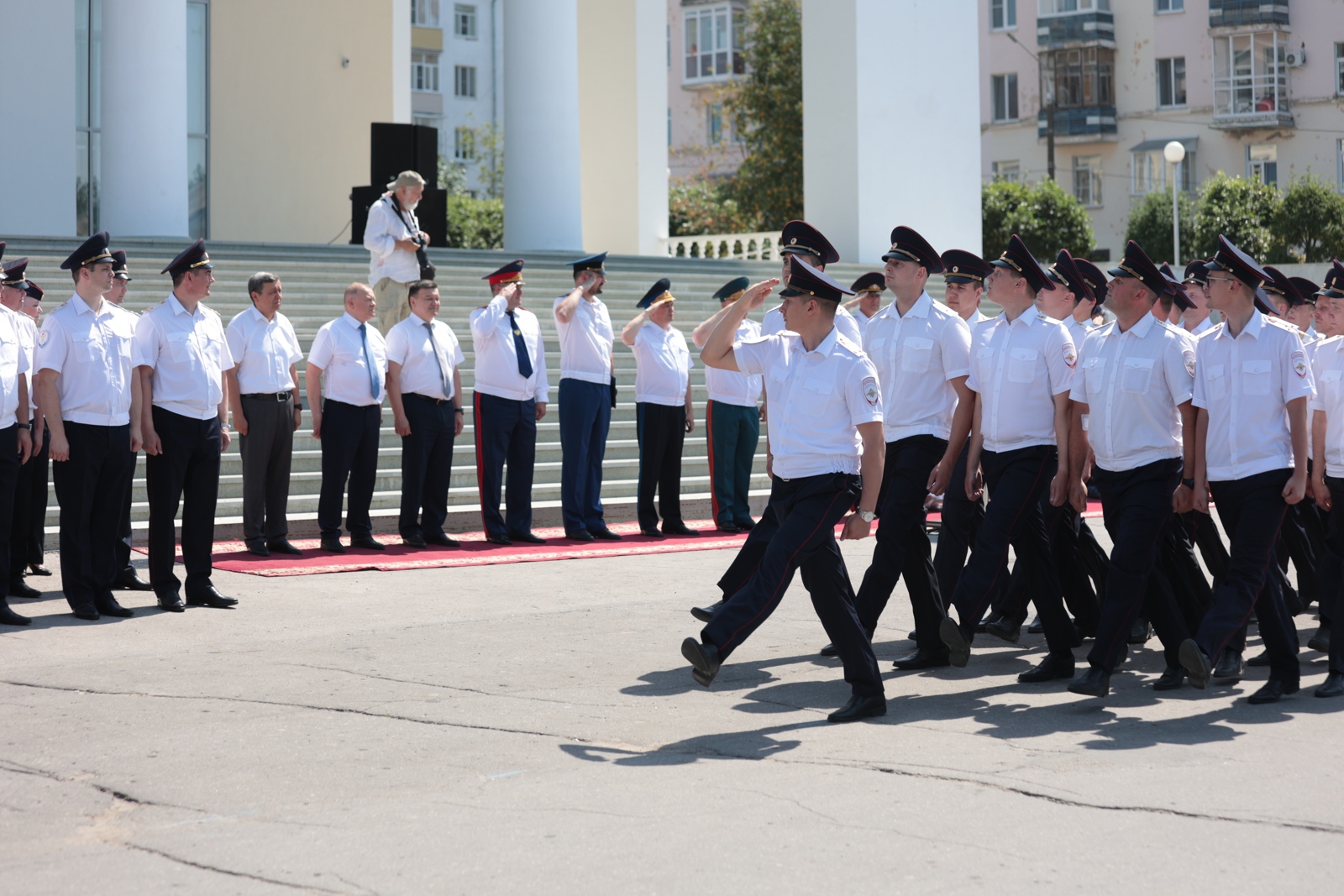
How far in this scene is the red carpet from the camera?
37.6 ft

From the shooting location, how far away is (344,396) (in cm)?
1223

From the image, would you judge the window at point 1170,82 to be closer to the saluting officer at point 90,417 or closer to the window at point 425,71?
the window at point 425,71

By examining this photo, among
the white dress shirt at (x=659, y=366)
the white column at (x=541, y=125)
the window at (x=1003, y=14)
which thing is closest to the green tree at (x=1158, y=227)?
the window at (x=1003, y=14)

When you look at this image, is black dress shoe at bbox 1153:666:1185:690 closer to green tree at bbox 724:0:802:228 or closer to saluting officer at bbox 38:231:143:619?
saluting officer at bbox 38:231:143:619

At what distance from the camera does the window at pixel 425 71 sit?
69812 millimetres

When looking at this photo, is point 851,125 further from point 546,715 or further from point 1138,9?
point 1138,9

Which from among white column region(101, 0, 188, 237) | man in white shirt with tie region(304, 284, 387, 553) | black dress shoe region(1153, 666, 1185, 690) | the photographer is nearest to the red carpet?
man in white shirt with tie region(304, 284, 387, 553)

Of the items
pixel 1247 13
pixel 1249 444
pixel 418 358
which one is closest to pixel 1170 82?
pixel 1247 13

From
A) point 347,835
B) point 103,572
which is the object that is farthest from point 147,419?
point 347,835

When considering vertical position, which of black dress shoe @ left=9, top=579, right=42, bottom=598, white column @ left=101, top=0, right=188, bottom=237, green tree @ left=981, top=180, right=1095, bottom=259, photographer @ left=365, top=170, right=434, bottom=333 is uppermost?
green tree @ left=981, top=180, right=1095, bottom=259

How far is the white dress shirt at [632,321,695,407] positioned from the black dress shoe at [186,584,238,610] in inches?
195

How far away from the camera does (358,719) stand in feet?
21.5

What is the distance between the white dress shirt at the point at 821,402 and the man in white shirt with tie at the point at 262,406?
5.97 m

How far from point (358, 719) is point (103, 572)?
11.4ft
